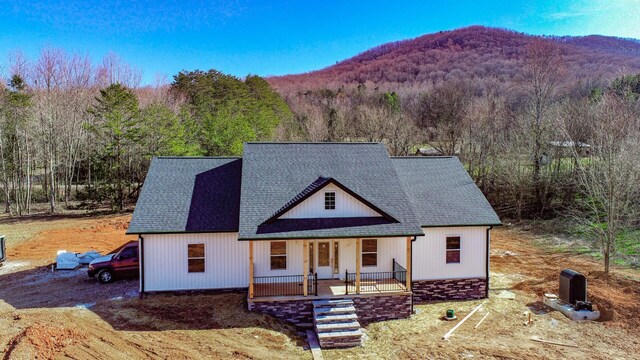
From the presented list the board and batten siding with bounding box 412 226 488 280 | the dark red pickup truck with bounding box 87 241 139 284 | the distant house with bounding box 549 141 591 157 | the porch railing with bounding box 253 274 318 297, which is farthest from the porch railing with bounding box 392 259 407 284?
the distant house with bounding box 549 141 591 157

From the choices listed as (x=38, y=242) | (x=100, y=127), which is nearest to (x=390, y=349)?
(x=38, y=242)

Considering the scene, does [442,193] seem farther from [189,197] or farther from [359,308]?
[189,197]

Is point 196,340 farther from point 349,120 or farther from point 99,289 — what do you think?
point 349,120

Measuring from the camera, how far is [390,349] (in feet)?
43.4

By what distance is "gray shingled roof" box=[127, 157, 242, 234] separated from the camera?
15.8 meters

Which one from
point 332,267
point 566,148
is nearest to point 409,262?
point 332,267

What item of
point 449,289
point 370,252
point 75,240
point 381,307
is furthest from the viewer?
point 75,240

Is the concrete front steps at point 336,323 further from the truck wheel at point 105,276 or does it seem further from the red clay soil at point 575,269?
the truck wheel at point 105,276

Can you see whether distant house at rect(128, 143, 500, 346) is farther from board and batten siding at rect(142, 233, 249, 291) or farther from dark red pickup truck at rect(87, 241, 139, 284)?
dark red pickup truck at rect(87, 241, 139, 284)

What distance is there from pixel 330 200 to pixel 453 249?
527 cm

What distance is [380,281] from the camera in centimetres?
1656

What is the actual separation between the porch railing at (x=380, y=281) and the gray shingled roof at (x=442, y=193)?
2059 millimetres

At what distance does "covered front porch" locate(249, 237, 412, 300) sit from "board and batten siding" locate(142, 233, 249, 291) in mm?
658

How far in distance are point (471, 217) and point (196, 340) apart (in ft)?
35.6
